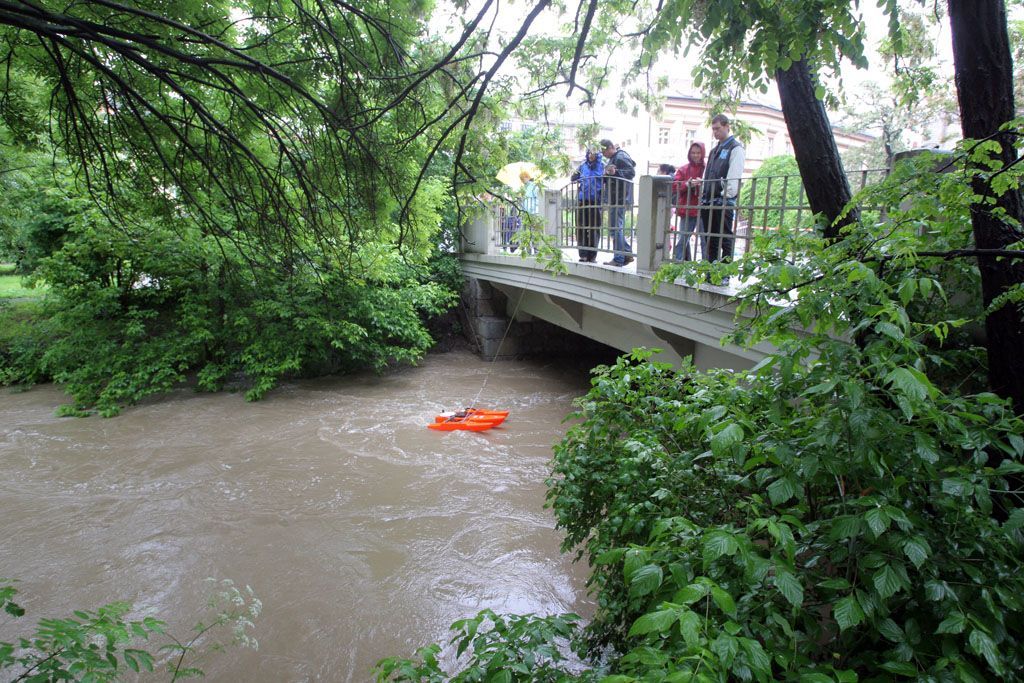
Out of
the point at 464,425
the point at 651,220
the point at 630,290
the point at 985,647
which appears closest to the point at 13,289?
the point at 464,425

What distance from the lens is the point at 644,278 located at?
6246 millimetres

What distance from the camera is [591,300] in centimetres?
765

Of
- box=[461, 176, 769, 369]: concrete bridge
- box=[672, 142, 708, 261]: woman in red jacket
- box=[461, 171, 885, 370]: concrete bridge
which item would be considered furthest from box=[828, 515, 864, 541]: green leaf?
box=[672, 142, 708, 261]: woman in red jacket

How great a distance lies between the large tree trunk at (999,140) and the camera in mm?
2381

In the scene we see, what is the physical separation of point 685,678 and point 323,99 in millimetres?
4635

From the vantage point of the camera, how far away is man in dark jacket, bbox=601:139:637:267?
684 cm

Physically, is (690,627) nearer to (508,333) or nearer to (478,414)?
(478,414)

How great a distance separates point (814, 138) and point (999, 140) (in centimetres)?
112

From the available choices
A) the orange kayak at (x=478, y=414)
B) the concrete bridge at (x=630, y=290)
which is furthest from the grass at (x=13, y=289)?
the concrete bridge at (x=630, y=290)

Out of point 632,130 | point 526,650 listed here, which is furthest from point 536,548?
point 632,130

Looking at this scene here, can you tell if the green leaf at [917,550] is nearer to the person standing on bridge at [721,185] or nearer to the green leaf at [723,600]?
the green leaf at [723,600]

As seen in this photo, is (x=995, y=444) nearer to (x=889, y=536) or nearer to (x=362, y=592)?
(x=889, y=536)

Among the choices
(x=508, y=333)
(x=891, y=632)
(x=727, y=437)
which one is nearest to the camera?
(x=891, y=632)

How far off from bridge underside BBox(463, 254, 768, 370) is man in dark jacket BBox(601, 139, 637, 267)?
0.38 meters
